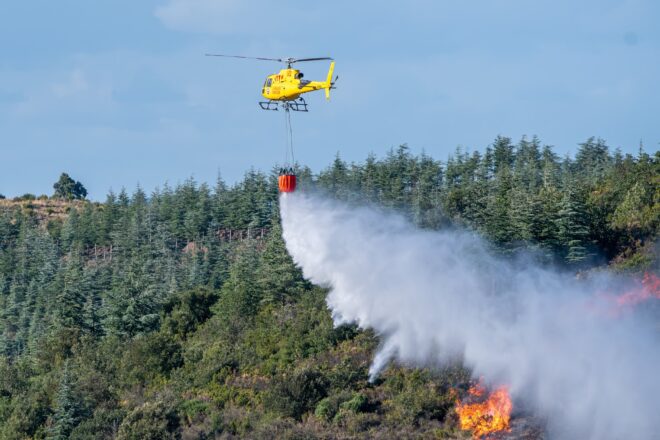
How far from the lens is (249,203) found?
14012 centimetres

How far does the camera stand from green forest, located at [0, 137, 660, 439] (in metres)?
72.4

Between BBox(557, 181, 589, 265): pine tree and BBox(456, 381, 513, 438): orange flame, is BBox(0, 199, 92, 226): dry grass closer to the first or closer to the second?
BBox(557, 181, 589, 265): pine tree

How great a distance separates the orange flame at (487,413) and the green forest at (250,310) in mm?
945

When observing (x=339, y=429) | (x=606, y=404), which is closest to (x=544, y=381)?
(x=606, y=404)

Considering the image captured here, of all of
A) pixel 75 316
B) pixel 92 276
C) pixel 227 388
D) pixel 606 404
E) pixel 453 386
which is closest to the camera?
pixel 606 404

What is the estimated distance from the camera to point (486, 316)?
242 ft

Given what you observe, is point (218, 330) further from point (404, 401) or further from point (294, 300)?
point (404, 401)

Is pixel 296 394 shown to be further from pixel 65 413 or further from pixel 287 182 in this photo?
pixel 65 413

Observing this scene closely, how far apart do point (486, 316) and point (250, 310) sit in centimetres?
2627

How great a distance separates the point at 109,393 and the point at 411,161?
69.9 metres

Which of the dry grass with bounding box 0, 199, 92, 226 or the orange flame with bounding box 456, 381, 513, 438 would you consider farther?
the dry grass with bounding box 0, 199, 92, 226

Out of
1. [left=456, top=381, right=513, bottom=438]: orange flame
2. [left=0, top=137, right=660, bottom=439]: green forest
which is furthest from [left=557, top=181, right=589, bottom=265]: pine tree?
[left=456, top=381, right=513, bottom=438]: orange flame

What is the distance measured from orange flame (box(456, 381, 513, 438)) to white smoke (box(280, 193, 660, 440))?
1.00 meters

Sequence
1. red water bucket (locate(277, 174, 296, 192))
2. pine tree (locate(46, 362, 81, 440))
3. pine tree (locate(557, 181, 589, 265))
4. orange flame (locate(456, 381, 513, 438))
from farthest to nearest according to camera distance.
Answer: pine tree (locate(557, 181, 589, 265)), pine tree (locate(46, 362, 81, 440)), red water bucket (locate(277, 174, 296, 192)), orange flame (locate(456, 381, 513, 438))
